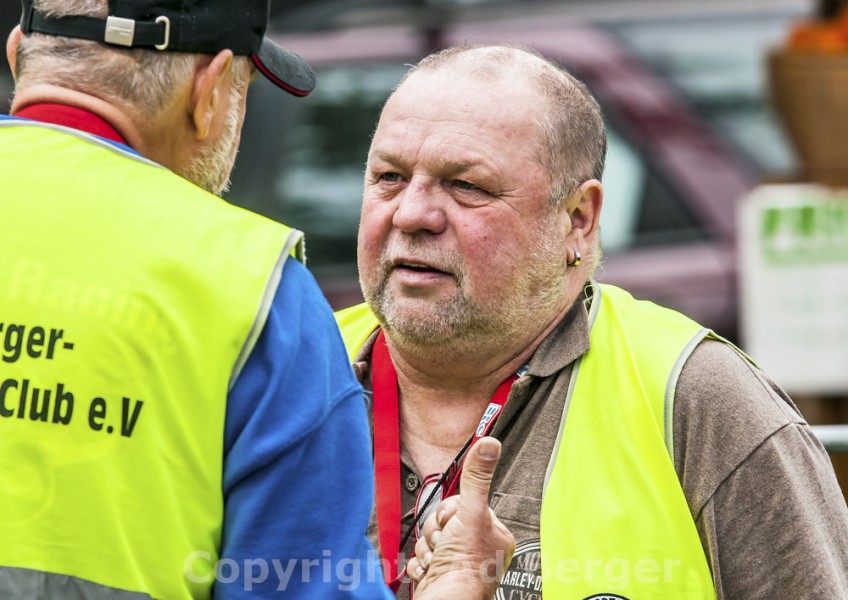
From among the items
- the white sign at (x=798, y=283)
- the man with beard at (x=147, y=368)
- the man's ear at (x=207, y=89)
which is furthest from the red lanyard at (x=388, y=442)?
the white sign at (x=798, y=283)

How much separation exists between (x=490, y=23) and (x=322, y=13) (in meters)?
0.77

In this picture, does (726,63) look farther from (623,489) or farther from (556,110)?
(623,489)

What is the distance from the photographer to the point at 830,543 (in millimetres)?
2641

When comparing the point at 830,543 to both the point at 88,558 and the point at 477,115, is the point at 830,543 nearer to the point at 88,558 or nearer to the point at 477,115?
the point at 477,115

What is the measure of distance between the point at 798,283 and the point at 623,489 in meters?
2.79

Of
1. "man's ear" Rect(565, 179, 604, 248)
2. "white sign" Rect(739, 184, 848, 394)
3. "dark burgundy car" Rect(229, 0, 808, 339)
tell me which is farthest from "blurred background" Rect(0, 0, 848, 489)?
"man's ear" Rect(565, 179, 604, 248)

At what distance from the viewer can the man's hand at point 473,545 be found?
7.73 ft

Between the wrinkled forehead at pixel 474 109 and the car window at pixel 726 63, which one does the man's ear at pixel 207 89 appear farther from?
the car window at pixel 726 63

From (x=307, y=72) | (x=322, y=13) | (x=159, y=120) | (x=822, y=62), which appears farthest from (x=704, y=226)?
(x=159, y=120)

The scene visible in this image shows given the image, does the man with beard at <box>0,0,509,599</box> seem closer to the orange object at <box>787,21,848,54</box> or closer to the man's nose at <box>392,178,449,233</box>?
the man's nose at <box>392,178,449,233</box>

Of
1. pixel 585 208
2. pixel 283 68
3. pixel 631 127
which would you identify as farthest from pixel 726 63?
pixel 283 68

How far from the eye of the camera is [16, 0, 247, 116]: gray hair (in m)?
2.10

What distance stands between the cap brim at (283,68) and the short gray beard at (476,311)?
0.43m

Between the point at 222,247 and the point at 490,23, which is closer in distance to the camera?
the point at 222,247
